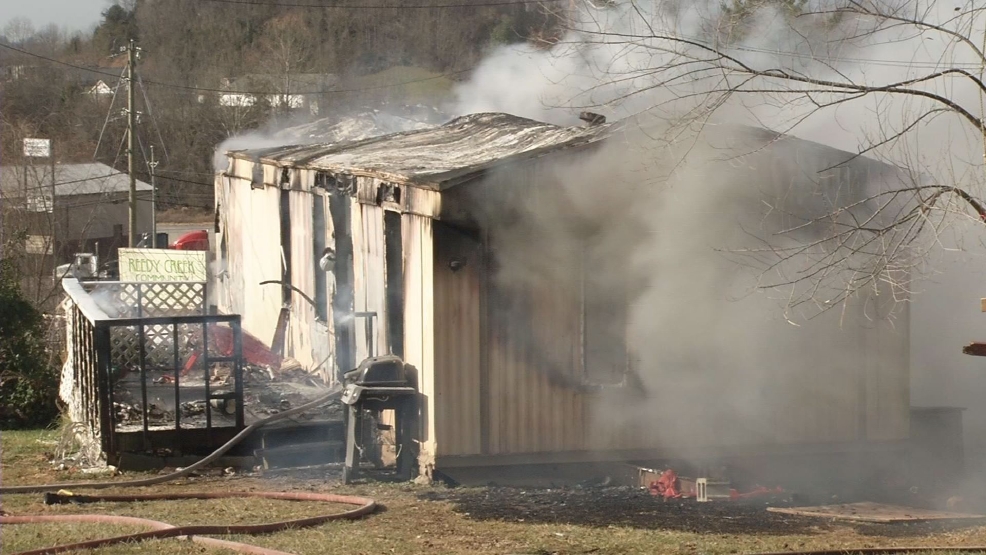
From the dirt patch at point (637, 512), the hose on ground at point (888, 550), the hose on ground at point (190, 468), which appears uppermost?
the hose on ground at point (190, 468)

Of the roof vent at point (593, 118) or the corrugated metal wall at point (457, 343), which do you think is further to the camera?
the roof vent at point (593, 118)

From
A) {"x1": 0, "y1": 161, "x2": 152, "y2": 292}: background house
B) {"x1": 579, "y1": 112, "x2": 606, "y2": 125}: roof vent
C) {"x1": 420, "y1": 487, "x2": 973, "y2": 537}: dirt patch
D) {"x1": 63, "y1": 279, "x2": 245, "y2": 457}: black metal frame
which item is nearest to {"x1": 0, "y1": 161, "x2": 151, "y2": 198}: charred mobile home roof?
{"x1": 0, "y1": 161, "x2": 152, "y2": 292}: background house

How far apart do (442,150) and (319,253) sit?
2.35 meters

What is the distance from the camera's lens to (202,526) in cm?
741

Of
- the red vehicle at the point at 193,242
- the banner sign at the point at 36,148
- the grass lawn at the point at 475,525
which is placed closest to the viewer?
the grass lawn at the point at 475,525

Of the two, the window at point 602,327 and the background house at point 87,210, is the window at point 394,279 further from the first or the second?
the background house at point 87,210

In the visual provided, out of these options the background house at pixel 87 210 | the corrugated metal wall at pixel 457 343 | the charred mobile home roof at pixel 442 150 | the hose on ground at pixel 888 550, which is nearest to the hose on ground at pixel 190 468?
the corrugated metal wall at pixel 457 343

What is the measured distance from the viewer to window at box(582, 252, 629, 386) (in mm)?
11072

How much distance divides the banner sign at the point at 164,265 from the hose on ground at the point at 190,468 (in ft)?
22.7

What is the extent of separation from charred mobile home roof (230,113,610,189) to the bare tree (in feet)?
3.01

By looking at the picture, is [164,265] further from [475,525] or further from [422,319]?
[475,525]

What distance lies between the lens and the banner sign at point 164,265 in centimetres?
1844

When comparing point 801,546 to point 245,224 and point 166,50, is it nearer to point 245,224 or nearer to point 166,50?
point 245,224

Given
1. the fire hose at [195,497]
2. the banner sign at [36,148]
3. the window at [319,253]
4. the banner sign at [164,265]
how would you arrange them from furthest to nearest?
the banner sign at [36,148] < the banner sign at [164,265] < the window at [319,253] < the fire hose at [195,497]
